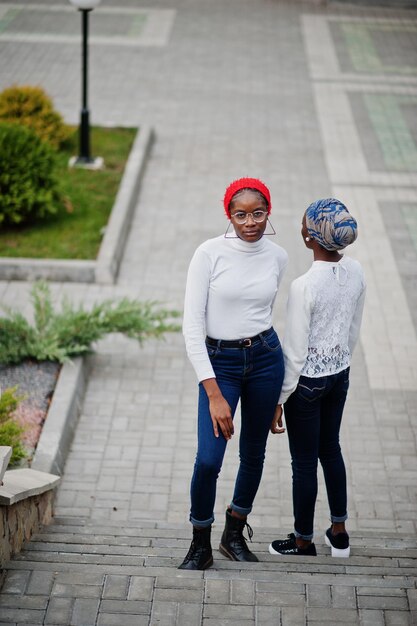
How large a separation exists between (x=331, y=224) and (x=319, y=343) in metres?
0.59

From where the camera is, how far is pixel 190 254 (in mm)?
9422

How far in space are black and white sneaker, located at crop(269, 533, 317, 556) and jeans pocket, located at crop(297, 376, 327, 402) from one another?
1030 millimetres

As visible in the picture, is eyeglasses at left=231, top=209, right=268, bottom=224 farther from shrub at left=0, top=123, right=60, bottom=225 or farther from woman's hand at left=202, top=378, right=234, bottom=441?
shrub at left=0, top=123, right=60, bottom=225

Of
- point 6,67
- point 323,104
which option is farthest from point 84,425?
point 6,67

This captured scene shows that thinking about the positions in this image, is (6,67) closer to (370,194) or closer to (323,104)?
(323,104)

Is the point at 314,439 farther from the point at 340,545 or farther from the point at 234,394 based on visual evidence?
the point at 340,545

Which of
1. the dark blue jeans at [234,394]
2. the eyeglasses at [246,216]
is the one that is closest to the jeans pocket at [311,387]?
the dark blue jeans at [234,394]

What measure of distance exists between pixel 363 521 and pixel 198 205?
18.1 ft

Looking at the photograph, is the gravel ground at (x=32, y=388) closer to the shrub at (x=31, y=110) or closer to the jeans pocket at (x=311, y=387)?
Answer: the jeans pocket at (x=311, y=387)

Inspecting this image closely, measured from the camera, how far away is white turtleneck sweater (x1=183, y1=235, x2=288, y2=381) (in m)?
4.03

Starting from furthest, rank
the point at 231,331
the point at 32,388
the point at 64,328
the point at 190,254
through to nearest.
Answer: the point at 190,254
the point at 64,328
the point at 32,388
the point at 231,331

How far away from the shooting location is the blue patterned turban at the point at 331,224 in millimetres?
3916

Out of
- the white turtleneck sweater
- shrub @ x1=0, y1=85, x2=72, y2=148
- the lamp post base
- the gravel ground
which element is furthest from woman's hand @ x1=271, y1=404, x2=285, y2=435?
shrub @ x1=0, y1=85, x2=72, y2=148

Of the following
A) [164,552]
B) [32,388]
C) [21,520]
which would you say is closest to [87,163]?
[32,388]
